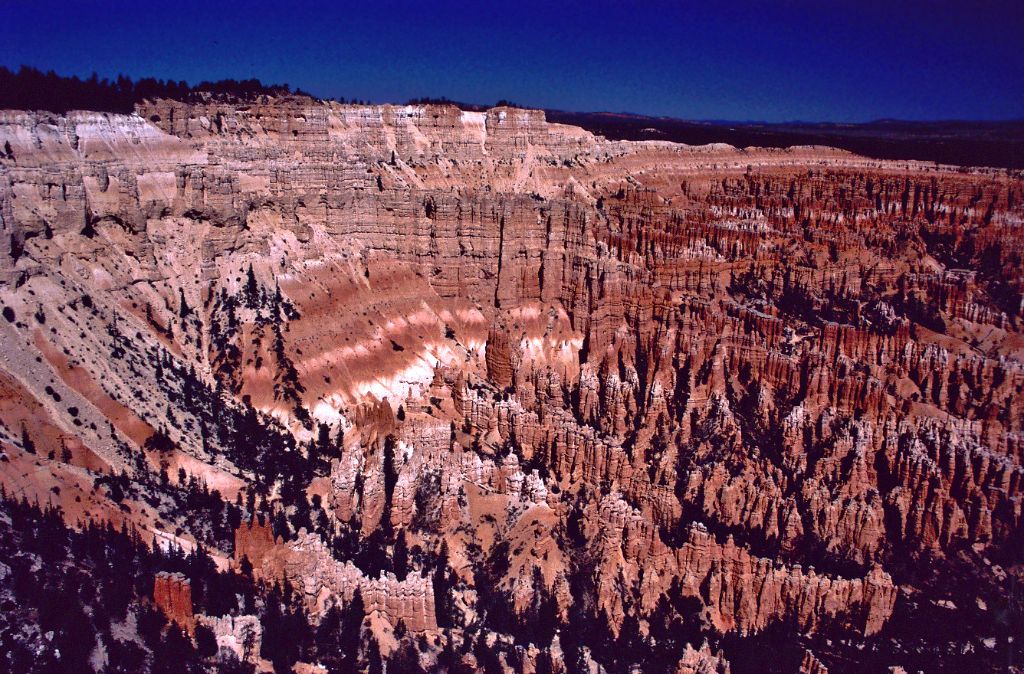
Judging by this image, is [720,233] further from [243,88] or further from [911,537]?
[243,88]

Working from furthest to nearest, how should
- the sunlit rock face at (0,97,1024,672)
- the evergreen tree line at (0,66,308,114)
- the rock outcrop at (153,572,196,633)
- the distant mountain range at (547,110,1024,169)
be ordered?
the distant mountain range at (547,110,1024,169)
the evergreen tree line at (0,66,308,114)
the sunlit rock face at (0,97,1024,672)
the rock outcrop at (153,572,196,633)

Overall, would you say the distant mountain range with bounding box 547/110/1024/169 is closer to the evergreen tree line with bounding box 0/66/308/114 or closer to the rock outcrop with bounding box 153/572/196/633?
the evergreen tree line with bounding box 0/66/308/114

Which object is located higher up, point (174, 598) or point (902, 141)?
point (902, 141)

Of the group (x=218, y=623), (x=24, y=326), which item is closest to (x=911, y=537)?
(x=218, y=623)

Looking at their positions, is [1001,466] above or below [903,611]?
above

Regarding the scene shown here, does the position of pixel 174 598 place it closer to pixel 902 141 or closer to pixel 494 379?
pixel 494 379

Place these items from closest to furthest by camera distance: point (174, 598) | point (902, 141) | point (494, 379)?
point (174, 598)
point (494, 379)
point (902, 141)

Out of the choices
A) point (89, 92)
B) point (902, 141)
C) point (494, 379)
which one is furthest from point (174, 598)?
point (902, 141)

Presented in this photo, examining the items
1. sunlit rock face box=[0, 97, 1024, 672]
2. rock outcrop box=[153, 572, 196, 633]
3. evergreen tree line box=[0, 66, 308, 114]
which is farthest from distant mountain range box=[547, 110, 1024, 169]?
rock outcrop box=[153, 572, 196, 633]
